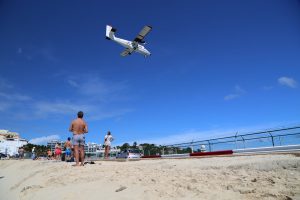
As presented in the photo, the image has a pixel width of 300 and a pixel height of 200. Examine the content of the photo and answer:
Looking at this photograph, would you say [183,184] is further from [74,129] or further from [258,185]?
[74,129]

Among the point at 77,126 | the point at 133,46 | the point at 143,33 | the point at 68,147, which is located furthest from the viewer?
the point at 133,46

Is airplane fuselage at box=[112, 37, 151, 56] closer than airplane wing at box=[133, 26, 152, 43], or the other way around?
airplane wing at box=[133, 26, 152, 43]

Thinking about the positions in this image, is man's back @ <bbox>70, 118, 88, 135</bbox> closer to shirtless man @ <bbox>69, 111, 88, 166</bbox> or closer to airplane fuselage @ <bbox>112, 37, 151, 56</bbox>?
shirtless man @ <bbox>69, 111, 88, 166</bbox>

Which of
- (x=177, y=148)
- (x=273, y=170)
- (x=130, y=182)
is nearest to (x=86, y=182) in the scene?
(x=130, y=182)

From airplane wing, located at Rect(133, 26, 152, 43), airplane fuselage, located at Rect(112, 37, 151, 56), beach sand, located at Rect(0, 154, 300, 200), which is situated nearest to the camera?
beach sand, located at Rect(0, 154, 300, 200)

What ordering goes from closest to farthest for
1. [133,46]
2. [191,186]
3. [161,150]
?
[191,186], [161,150], [133,46]

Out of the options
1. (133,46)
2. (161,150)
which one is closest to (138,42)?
(133,46)

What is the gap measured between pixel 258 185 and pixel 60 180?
5254 millimetres

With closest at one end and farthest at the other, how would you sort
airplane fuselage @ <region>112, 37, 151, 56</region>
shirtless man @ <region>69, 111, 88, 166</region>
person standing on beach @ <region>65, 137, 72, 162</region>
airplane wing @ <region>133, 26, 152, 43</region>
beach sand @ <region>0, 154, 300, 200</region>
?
beach sand @ <region>0, 154, 300, 200</region> → shirtless man @ <region>69, 111, 88, 166</region> → person standing on beach @ <region>65, 137, 72, 162</region> → airplane wing @ <region>133, 26, 152, 43</region> → airplane fuselage @ <region>112, 37, 151, 56</region>

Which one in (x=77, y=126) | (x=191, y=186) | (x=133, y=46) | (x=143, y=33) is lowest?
(x=191, y=186)

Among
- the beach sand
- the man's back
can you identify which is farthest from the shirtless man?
the beach sand

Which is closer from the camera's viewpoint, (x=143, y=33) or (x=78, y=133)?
(x=78, y=133)

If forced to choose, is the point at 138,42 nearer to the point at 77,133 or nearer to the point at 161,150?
the point at 161,150

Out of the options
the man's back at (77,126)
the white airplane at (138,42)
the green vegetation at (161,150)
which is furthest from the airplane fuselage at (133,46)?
the man's back at (77,126)
